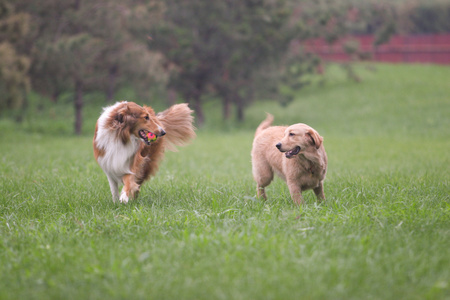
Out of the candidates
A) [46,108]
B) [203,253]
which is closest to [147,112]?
[203,253]

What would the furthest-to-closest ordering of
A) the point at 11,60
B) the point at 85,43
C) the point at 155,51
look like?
the point at 155,51
the point at 85,43
the point at 11,60

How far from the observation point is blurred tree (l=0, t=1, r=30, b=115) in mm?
13055

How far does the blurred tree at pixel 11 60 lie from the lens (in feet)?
42.8

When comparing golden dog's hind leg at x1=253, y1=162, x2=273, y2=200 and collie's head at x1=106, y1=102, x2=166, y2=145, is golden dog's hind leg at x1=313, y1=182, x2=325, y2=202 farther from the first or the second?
collie's head at x1=106, y1=102, x2=166, y2=145

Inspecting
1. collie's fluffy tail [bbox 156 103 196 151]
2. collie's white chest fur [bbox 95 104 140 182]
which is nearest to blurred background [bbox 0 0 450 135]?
collie's fluffy tail [bbox 156 103 196 151]

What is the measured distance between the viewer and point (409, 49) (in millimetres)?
31156

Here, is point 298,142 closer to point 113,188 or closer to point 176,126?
point 176,126

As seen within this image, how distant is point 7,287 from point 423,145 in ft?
41.7

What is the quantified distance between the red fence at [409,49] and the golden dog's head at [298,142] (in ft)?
86.6

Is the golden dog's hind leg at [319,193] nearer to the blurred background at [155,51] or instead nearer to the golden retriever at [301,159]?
the golden retriever at [301,159]

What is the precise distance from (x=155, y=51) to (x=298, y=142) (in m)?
14.3

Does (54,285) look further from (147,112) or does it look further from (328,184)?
(328,184)

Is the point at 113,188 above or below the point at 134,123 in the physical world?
below

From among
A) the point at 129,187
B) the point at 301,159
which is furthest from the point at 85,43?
the point at 301,159
